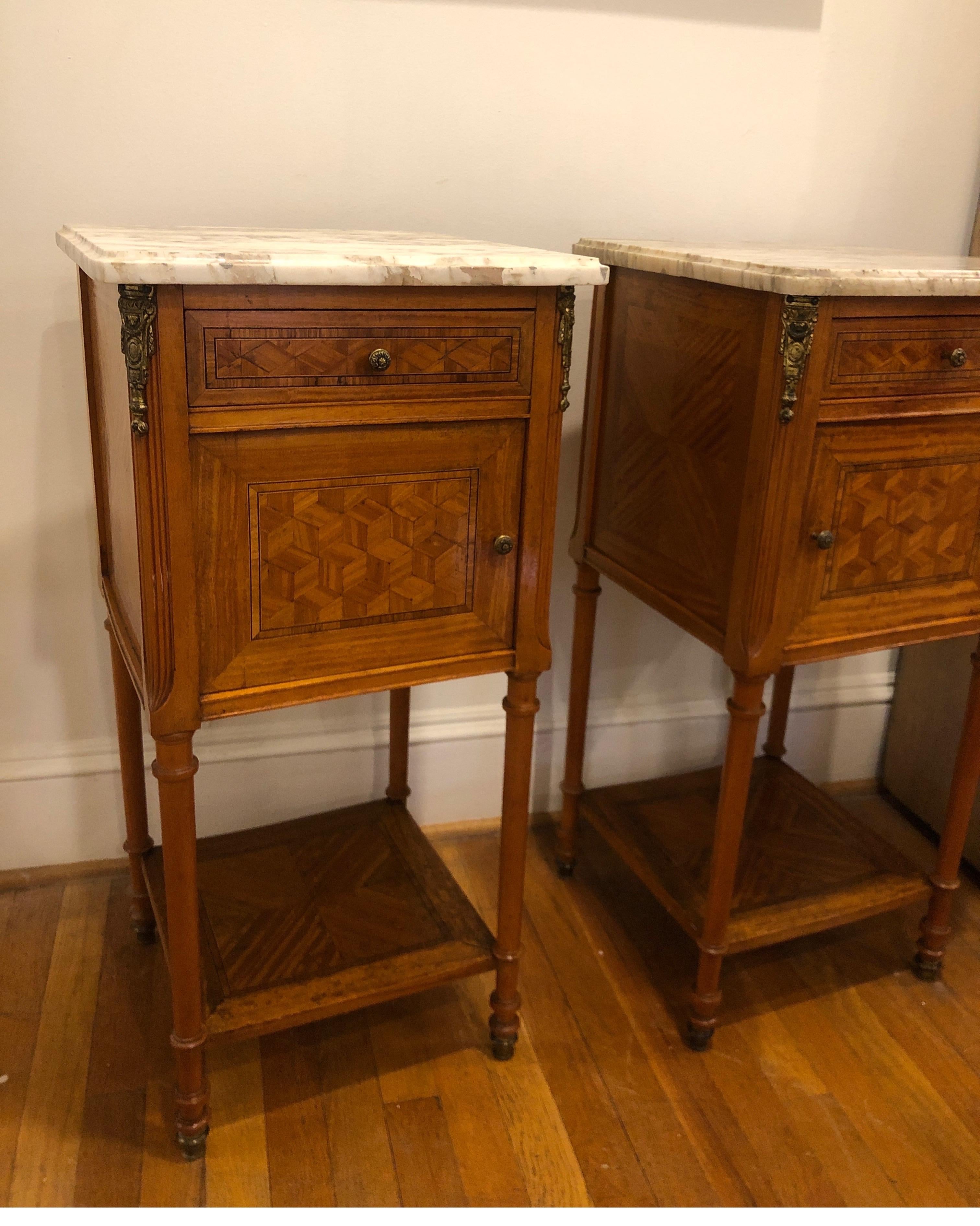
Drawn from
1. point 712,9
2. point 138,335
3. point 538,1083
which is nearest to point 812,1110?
point 538,1083

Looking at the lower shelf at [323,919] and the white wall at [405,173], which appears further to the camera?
the white wall at [405,173]

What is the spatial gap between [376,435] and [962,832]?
114 cm

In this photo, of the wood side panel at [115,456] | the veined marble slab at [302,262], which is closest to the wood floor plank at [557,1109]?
the wood side panel at [115,456]

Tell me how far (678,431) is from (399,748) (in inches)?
28.3

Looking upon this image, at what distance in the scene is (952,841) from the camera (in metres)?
1.64

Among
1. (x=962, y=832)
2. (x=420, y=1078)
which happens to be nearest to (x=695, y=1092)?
(x=420, y=1078)

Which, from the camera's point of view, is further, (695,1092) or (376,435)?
(695,1092)

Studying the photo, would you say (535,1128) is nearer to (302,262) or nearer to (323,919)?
(323,919)

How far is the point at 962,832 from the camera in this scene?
164cm

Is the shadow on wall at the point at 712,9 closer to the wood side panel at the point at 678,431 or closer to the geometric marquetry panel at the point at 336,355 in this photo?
the wood side panel at the point at 678,431

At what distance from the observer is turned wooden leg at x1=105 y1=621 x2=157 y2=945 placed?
1.48 meters

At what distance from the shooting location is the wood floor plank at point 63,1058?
1268mm

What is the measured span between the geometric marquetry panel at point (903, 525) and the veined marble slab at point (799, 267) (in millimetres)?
226
